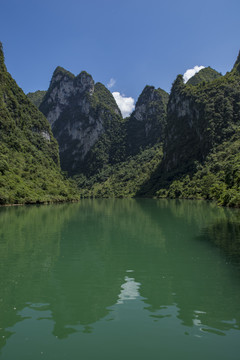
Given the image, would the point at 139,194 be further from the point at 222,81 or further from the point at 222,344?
the point at 222,344

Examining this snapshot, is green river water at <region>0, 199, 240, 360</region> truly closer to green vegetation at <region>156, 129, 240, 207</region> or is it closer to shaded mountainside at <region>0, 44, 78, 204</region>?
shaded mountainside at <region>0, 44, 78, 204</region>

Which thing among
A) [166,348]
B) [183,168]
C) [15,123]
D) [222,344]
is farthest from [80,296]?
[183,168]

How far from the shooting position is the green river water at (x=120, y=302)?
8352 mm

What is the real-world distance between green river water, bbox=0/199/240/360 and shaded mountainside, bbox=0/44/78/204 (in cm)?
6575

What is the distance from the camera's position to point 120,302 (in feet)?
39.0

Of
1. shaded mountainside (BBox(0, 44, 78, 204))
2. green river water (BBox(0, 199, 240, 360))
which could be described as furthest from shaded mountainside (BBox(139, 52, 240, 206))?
green river water (BBox(0, 199, 240, 360))

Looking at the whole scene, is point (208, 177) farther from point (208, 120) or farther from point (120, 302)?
point (120, 302)

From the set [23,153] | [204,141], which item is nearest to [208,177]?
[204,141]

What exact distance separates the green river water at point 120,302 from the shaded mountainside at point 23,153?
6575 centimetres

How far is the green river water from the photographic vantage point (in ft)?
27.4

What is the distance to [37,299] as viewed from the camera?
12227 mm

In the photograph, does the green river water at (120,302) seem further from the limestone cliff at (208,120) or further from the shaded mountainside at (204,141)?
the limestone cliff at (208,120)

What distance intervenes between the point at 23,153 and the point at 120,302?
126 metres

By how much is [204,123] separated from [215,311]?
177m
